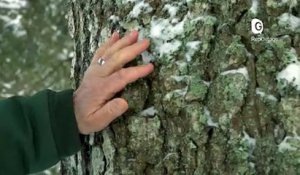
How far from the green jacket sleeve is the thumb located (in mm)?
67

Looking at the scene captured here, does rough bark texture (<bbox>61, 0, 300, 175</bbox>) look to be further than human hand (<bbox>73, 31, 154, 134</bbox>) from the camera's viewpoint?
No

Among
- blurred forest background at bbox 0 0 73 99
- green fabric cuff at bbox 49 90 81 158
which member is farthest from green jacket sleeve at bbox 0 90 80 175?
blurred forest background at bbox 0 0 73 99

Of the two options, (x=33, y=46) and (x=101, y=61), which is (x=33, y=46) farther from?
(x=101, y=61)

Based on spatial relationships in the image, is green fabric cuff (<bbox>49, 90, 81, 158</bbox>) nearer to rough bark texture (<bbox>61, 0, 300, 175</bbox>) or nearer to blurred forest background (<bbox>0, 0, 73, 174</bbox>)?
rough bark texture (<bbox>61, 0, 300, 175</bbox>)

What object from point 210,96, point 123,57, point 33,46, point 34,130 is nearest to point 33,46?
point 33,46

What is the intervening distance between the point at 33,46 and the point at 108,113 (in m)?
3.34

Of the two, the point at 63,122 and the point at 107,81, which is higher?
the point at 107,81

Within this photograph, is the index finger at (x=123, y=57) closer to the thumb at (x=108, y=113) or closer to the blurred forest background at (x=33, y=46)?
the thumb at (x=108, y=113)

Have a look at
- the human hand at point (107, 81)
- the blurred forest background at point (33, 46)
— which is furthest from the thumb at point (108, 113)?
the blurred forest background at point (33, 46)

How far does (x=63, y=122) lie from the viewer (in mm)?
1478

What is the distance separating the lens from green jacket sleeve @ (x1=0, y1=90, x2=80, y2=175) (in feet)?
4.78

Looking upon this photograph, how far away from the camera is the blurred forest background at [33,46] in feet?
15.2

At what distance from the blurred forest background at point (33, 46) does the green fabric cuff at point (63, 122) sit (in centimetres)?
312

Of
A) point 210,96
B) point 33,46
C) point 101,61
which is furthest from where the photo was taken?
point 33,46
